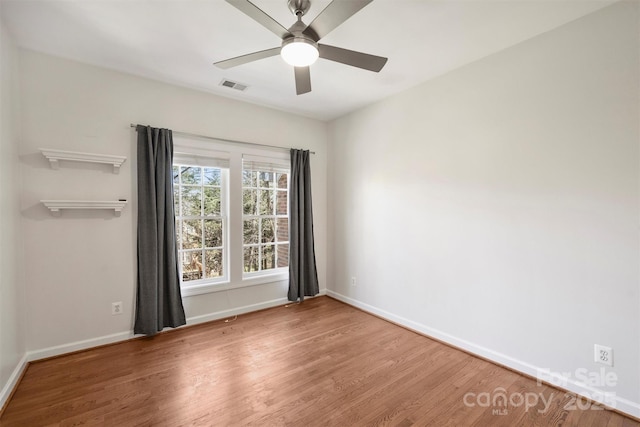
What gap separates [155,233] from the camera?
9.60 ft

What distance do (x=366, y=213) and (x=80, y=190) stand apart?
10.4ft

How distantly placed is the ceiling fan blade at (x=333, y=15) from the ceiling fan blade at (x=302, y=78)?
14.5 inches

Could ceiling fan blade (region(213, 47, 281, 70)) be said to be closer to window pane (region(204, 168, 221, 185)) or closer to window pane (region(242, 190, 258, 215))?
window pane (region(204, 168, 221, 185))

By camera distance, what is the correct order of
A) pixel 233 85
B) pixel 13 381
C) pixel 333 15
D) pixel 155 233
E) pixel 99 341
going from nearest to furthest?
pixel 333 15
pixel 13 381
pixel 99 341
pixel 155 233
pixel 233 85

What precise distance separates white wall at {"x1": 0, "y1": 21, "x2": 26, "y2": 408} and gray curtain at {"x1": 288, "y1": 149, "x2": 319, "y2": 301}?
265cm

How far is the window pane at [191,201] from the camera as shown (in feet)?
10.9

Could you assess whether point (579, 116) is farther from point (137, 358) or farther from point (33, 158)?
point (33, 158)

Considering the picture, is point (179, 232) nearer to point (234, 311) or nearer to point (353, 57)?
point (234, 311)

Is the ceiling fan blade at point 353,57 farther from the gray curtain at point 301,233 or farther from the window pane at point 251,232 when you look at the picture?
the window pane at point 251,232

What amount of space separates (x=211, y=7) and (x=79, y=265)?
8.46 feet

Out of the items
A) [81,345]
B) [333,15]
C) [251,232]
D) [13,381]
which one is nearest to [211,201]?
[251,232]

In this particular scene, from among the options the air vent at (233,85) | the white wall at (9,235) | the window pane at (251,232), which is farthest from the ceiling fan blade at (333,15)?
the window pane at (251,232)

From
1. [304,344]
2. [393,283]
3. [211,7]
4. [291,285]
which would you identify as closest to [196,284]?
[291,285]

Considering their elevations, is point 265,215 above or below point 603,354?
above
